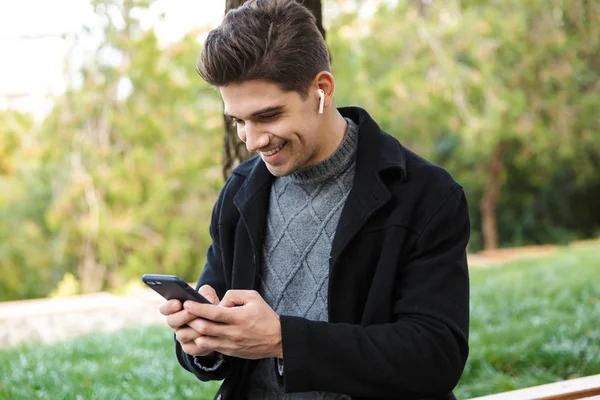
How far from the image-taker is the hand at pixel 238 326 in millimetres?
1612

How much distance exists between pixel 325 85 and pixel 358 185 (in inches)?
10.4

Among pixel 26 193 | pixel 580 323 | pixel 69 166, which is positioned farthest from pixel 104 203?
pixel 580 323

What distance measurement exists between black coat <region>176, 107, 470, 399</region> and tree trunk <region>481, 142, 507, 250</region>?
493 inches

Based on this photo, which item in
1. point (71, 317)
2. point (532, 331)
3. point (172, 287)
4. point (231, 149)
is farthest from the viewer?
point (71, 317)

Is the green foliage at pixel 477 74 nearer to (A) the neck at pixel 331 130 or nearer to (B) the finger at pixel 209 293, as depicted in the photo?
(A) the neck at pixel 331 130

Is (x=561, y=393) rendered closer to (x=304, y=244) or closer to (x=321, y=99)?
(x=304, y=244)

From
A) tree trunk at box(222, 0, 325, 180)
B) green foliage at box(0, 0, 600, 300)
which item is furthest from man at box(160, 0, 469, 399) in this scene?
green foliage at box(0, 0, 600, 300)

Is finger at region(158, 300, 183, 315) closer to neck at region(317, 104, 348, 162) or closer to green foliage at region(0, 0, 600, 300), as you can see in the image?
neck at region(317, 104, 348, 162)

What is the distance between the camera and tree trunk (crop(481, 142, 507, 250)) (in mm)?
14229

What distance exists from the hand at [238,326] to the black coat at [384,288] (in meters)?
0.04

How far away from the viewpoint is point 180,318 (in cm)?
167

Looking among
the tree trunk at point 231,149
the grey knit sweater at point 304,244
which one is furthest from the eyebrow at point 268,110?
the tree trunk at point 231,149

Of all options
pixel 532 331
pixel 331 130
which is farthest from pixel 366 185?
pixel 532 331

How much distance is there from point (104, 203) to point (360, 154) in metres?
9.93
